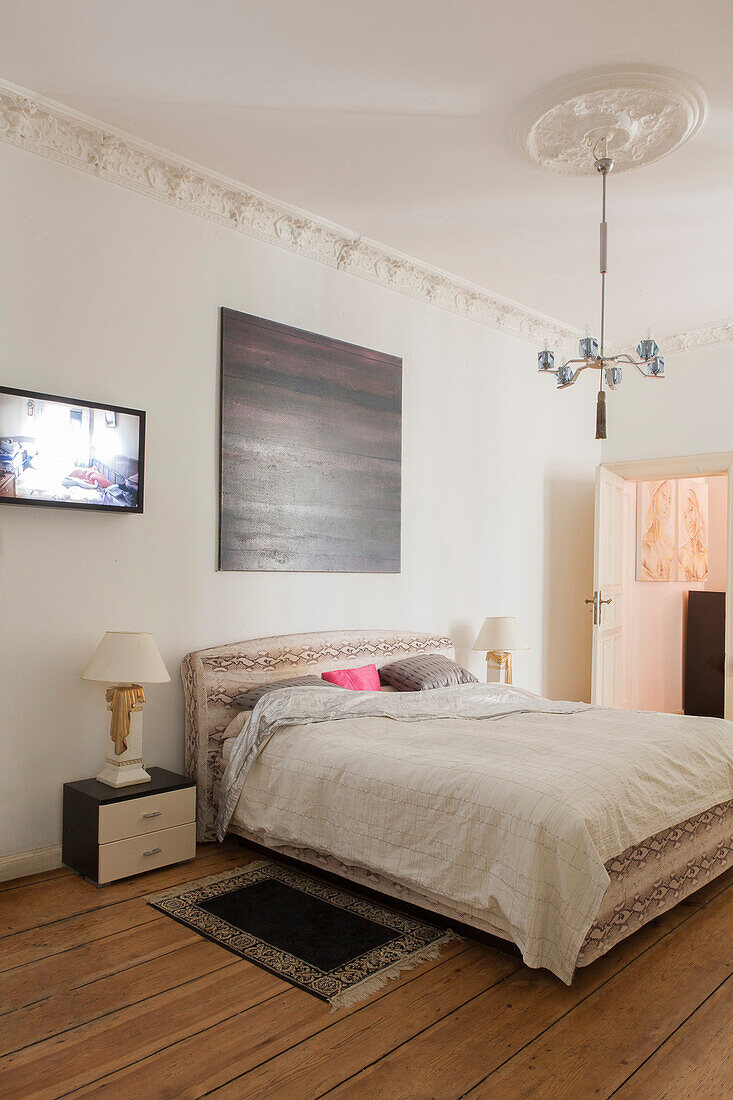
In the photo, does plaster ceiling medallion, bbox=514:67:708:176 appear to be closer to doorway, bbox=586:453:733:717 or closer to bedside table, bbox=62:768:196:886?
doorway, bbox=586:453:733:717

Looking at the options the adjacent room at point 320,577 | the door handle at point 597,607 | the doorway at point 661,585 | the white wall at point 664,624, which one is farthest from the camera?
the white wall at point 664,624

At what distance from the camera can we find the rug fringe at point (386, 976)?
7.96ft

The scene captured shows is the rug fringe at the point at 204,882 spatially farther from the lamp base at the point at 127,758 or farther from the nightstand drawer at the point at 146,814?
the lamp base at the point at 127,758

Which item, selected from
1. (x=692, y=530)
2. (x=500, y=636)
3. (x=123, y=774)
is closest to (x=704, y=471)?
(x=692, y=530)

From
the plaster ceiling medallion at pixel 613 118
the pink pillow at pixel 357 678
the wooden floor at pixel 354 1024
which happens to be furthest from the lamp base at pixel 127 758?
the plaster ceiling medallion at pixel 613 118

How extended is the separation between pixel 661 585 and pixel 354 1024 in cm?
597

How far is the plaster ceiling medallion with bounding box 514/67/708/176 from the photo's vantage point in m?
3.26

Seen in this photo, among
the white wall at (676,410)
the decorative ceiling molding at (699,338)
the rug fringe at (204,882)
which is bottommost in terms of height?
the rug fringe at (204,882)

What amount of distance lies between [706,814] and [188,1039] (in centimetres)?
215

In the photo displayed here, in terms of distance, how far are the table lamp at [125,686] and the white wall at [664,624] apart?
4.85m

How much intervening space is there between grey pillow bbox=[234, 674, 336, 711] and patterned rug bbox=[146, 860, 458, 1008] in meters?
0.78

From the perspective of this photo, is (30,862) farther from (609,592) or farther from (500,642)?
(609,592)

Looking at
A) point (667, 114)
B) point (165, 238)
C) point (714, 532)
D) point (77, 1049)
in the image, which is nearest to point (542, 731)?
point (77, 1049)

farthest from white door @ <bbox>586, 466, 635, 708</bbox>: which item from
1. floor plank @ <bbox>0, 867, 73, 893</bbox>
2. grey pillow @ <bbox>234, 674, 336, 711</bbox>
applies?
floor plank @ <bbox>0, 867, 73, 893</bbox>
